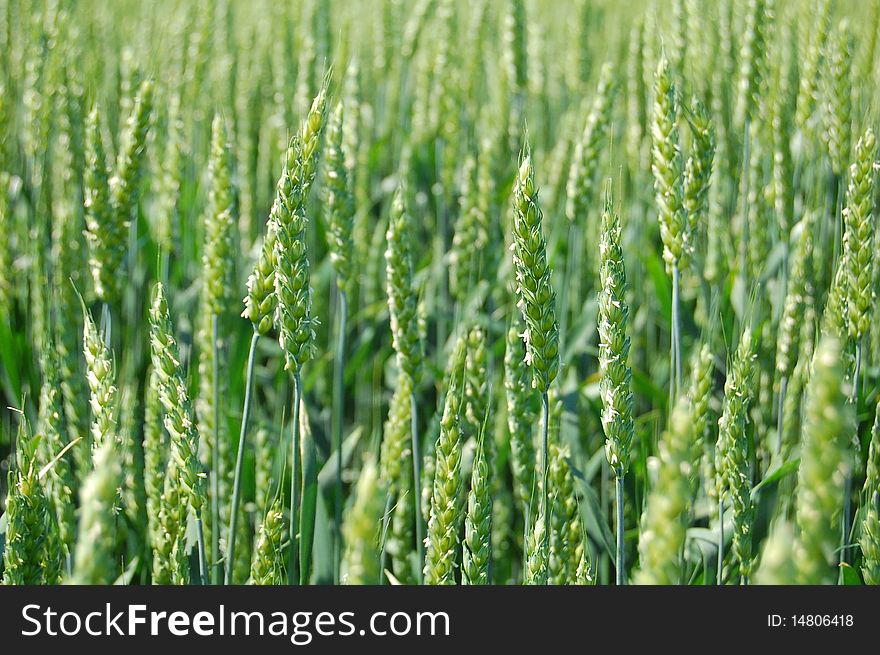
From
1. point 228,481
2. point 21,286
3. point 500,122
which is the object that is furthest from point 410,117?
point 228,481

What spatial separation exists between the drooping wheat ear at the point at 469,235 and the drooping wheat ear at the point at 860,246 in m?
0.88

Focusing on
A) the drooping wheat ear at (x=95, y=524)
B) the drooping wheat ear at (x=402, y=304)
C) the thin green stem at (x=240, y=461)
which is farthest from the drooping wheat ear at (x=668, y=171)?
the drooping wheat ear at (x=95, y=524)

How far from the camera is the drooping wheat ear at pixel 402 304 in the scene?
1.43 m

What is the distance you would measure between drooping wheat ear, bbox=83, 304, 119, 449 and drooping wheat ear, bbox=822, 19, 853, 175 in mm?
1497

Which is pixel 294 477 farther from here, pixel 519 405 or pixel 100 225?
pixel 100 225

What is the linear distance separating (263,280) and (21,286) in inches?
58.1

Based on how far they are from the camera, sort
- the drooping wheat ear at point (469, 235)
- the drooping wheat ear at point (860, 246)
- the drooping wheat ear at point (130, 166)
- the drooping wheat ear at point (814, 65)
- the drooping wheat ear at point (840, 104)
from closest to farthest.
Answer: the drooping wheat ear at point (860, 246) < the drooping wheat ear at point (130, 166) < the drooping wheat ear at point (840, 104) < the drooping wheat ear at point (814, 65) < the drooping wheat ear at point (469, 235)

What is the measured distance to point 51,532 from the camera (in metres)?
1.20

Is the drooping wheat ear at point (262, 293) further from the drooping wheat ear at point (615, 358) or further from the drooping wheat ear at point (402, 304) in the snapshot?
the drooping wheat ear at point (615, 358)

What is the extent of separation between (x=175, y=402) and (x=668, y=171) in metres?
0.83

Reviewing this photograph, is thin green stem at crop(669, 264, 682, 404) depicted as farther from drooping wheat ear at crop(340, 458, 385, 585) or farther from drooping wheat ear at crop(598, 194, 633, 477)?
drooping wheat ear at crop(340, 458, 385, 585)

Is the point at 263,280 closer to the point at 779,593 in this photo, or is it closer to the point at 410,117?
the point at 779,593

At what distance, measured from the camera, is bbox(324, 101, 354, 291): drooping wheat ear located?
5.07 ft

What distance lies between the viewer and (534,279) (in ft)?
3.67
